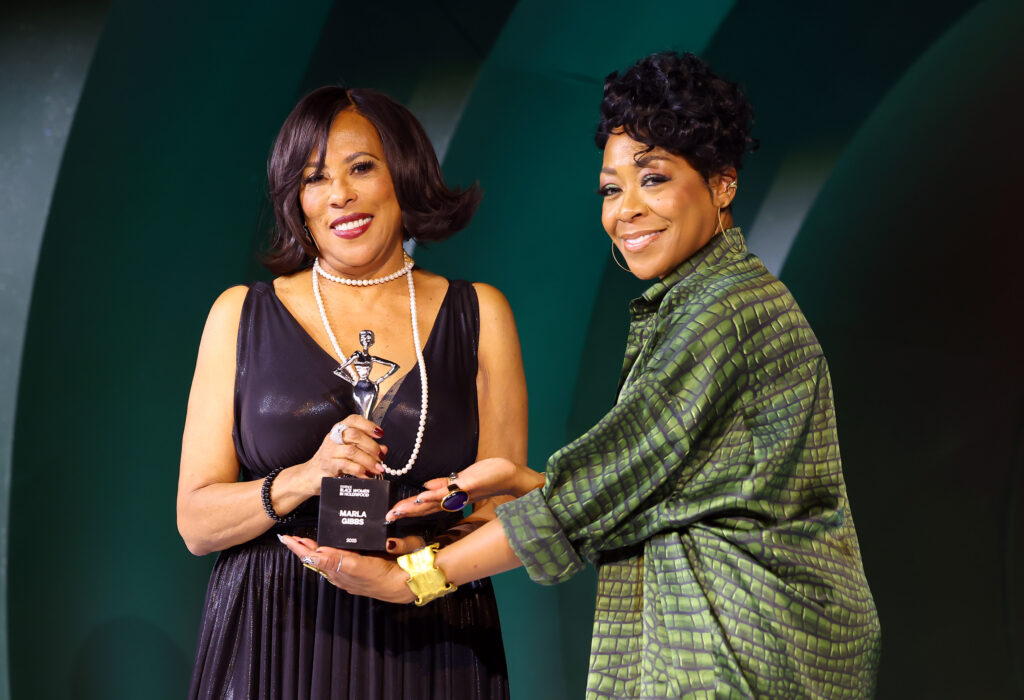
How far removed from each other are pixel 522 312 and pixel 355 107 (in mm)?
1632

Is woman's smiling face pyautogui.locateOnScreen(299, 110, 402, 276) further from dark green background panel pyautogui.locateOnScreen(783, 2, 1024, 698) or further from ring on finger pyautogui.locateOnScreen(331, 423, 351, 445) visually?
dark green background panel pyautogui.locateOnScreen(783, 2, 1024, 698)

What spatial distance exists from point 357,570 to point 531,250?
2.09 meters

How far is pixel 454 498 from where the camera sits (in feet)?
6.88

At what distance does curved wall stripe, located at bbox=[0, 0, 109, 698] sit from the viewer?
2.67m

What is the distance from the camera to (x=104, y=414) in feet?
9.82

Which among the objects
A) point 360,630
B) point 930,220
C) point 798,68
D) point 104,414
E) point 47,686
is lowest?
point 47,686

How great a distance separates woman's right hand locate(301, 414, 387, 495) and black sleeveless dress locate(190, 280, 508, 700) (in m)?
0.21

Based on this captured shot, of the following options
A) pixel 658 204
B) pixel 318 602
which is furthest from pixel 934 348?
pixel 318 602

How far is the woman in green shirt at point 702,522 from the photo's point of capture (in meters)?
1.85

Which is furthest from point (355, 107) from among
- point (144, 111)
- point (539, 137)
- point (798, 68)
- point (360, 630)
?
point (798, 68)

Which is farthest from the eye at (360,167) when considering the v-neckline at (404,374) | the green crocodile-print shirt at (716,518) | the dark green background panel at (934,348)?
the dark green background panel at (934,348)

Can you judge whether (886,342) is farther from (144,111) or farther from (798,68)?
(144,111)

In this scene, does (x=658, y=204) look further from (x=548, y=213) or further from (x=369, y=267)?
(x=548, y=213)

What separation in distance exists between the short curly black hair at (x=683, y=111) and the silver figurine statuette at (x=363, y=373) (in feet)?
2.10
